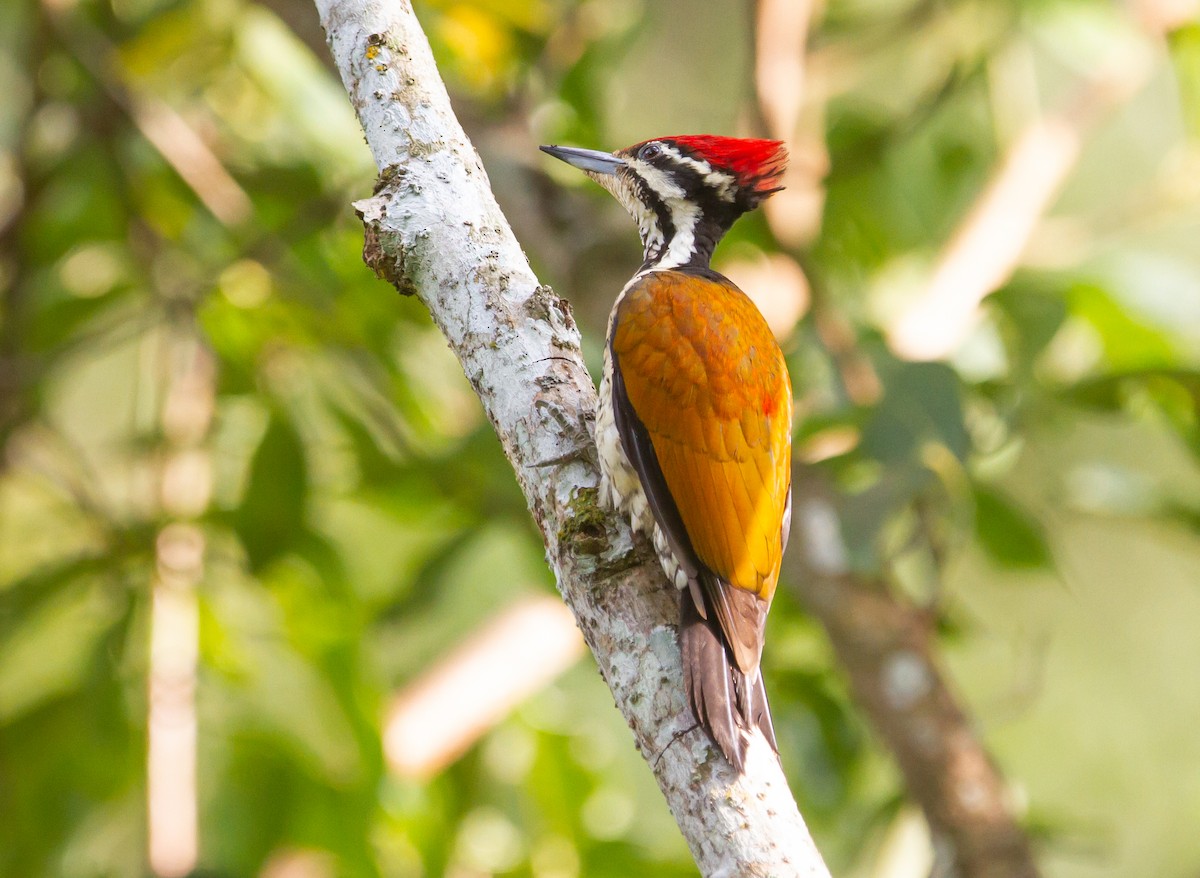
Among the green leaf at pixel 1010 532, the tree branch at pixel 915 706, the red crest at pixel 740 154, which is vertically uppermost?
the red crest at pixel 740 154

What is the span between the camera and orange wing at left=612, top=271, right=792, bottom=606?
2.21m

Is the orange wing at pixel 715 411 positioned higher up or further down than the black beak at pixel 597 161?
further down

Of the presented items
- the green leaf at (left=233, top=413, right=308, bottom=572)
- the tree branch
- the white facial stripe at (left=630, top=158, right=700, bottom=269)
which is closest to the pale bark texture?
the white facial stripe at (left=630, top=158, right=700, bottom=269)

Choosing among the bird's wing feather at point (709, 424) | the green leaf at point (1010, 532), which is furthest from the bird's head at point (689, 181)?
the green leaf at point (1010, 532)

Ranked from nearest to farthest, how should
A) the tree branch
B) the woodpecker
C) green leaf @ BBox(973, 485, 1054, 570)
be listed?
the woodpecker < the tree branch < green leaf @ BBox(973, 485, 1054, 570)

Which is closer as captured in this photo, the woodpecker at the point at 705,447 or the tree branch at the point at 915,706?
the woodpecker at the point at 705,447

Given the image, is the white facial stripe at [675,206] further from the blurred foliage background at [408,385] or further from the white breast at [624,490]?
the white breast at [624,490]

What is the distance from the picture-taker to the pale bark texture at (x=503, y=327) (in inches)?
70.7

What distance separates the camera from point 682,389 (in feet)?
7.72

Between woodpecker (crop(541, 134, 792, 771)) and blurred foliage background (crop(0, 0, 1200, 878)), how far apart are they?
1.13 ft

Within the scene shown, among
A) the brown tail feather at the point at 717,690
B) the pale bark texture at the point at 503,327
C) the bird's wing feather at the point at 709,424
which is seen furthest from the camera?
the bird's wing feather at the point at 709,424

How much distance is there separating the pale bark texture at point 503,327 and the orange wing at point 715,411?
27 centimetres

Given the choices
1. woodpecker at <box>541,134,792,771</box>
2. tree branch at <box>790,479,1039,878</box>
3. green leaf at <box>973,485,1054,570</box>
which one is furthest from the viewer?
green leaf at <box>973,485,1054,570</box>

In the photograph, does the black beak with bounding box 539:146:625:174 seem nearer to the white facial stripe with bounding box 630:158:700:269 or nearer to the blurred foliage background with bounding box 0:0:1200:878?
the white facial stripe with bounding box 630:158:700:269
